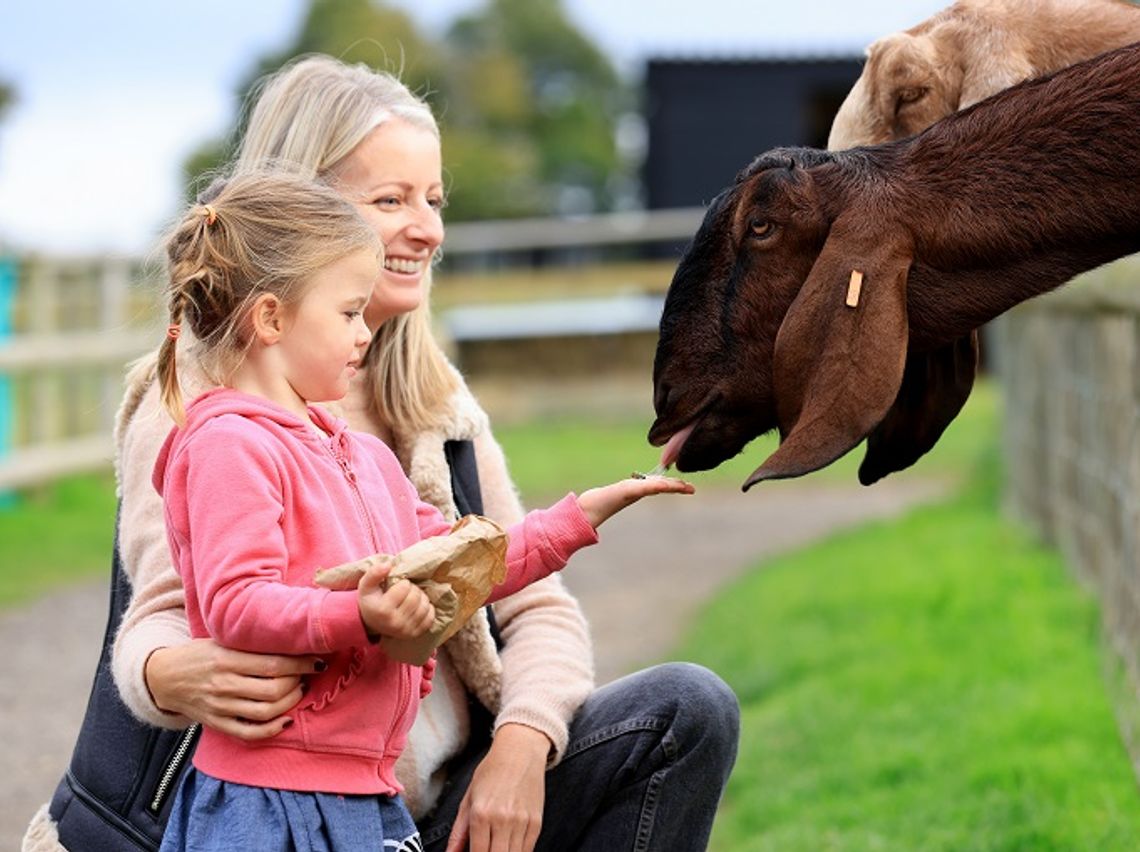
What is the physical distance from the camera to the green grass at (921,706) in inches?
190

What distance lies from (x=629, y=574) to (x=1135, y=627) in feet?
15.5

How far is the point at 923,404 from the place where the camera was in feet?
11.0

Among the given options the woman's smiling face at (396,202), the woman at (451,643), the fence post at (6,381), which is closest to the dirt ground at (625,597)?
the woman at (451,643)

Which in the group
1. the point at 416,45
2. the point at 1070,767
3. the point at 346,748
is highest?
the point at 346,748

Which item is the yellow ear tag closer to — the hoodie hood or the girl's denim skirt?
the hoodie hood

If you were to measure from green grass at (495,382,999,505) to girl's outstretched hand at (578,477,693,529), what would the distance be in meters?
8.57

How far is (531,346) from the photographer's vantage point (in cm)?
1898

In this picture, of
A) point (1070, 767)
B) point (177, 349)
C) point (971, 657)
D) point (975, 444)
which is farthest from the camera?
point (975, 444)

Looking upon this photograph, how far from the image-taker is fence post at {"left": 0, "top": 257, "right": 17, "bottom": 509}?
38.6ft

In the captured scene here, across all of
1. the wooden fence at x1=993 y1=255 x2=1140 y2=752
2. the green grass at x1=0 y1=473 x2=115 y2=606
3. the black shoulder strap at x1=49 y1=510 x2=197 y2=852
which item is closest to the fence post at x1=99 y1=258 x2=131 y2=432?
the green grass at x1=0 y1=473 x2=115 y2=606

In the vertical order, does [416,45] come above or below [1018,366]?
below

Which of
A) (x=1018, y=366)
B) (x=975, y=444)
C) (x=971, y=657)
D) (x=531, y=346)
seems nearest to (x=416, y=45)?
(x=531, y=346)

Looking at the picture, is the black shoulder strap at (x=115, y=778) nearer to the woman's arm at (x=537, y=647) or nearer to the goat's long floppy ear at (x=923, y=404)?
the woman's arm at (x=537, y=647)

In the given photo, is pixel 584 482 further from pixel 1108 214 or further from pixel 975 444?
pixel 1108 214
